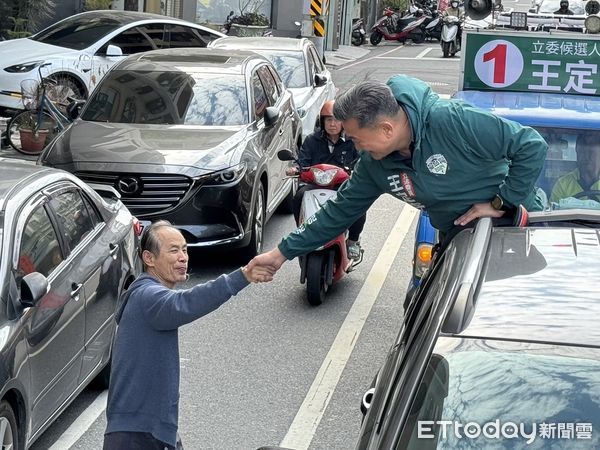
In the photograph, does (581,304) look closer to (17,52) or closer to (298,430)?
(298,430)

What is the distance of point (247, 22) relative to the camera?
30188mm

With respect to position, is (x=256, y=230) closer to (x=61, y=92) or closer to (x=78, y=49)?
(x=61, y=92)

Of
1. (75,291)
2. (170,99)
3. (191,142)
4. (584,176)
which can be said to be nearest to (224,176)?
(191,142)

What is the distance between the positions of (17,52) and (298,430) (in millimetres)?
11696

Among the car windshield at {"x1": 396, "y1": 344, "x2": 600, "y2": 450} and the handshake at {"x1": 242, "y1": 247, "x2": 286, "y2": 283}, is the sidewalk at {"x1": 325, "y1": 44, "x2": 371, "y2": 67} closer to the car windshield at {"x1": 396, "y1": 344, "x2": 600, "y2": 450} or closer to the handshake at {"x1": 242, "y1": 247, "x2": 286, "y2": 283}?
the handshake at {"x1": 242, "y1": 247, "x2": 286, "y2": 283}

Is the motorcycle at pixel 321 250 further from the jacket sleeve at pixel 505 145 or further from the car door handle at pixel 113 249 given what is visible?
the jacket sleeve at pixel 505 145

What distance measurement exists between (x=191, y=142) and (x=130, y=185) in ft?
2.77

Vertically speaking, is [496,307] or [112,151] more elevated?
[496,307]

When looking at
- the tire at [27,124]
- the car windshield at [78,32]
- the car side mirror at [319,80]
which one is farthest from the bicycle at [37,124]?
the car side mirror at [319,80]

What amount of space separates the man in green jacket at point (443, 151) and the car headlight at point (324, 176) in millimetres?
5166

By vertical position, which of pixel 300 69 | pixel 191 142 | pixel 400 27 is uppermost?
pixel 191 142

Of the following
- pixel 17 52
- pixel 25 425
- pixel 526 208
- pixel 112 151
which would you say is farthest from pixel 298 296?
pixel 17 52

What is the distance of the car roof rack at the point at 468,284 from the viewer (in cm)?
359

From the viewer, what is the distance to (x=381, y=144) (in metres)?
5.17
